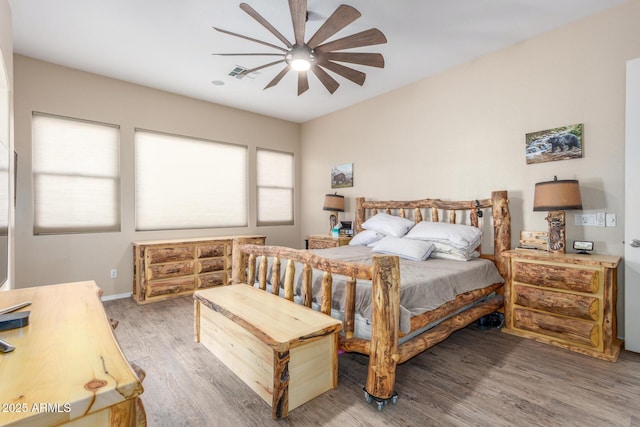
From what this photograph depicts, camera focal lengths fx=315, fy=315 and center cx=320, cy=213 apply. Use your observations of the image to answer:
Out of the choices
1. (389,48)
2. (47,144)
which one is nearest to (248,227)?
(47,144)

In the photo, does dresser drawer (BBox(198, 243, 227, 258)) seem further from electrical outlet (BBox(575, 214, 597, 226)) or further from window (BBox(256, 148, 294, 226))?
electrical outlet (BBox(575, 214, 597, 226))

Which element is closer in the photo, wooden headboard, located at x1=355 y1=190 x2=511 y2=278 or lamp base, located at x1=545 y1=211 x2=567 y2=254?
lamp base, located at x1=545 y1=211 x2=567 y2=254

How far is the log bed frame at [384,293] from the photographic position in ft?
6.16

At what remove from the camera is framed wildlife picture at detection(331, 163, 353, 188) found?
5.13 m

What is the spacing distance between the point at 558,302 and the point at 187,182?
4721 millimetres

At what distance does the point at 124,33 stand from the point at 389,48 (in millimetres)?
2631

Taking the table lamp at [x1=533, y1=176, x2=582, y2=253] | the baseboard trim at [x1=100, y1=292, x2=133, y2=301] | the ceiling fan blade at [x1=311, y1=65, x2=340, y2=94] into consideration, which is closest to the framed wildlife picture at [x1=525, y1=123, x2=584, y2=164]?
the table lamp at [x1=533, y1=176, x2=582, y2=253]

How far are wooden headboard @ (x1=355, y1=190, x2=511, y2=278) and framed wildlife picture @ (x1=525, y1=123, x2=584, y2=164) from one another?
1.55 ft

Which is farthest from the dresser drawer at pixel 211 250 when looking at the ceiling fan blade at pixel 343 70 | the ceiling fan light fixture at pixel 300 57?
the ceiling fan blade at pixel 343 70

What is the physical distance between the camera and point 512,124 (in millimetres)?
3336

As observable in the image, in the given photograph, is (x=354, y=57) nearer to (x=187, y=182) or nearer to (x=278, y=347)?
(x=278, y=347)

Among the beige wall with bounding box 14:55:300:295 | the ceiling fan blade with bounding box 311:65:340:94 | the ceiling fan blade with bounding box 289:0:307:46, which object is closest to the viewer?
the ceiling fan blade with bounding box 289:0:307:46

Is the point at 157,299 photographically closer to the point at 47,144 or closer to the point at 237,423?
the point at 47,144

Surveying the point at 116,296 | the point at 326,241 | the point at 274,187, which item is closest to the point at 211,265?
the point at 116,296
